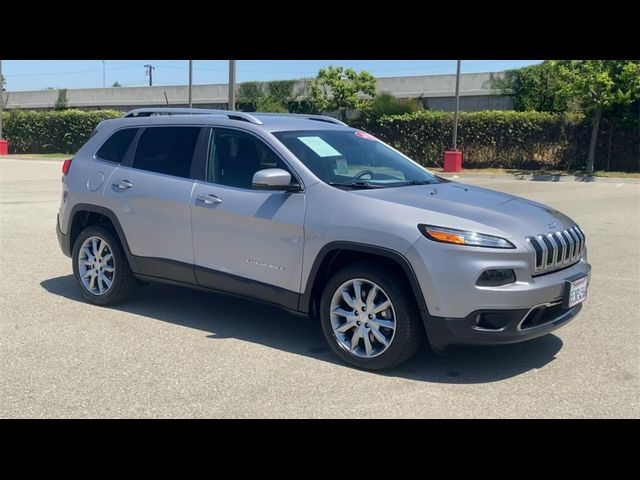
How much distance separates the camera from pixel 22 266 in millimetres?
8047

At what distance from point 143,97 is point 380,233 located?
50096 mm

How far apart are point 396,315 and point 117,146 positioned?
3.39 metres

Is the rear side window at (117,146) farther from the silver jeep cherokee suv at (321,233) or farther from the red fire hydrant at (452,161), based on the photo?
the red fire hydrant at (452,161)

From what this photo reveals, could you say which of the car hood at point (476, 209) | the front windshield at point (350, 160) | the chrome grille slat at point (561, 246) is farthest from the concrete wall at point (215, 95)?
the chrome grille slat at point (561, 246)

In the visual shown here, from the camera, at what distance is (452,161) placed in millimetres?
29344

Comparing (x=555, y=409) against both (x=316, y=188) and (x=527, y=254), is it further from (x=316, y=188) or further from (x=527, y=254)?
(x=316, y=188)

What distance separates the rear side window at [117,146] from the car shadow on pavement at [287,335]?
138cm

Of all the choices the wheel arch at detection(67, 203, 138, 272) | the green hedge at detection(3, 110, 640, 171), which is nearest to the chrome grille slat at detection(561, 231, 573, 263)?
the wheel arch at detection(67, 203, 138, 272)

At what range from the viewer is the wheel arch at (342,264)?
4.46 meters

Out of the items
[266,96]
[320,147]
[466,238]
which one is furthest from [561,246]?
[266,96]

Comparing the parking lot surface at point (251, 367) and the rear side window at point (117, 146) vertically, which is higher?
the rear side window at point (117, 146)

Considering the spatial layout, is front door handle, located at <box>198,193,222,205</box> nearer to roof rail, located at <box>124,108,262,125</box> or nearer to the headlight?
roof rail, located at <box>124,108,262,125</box>
